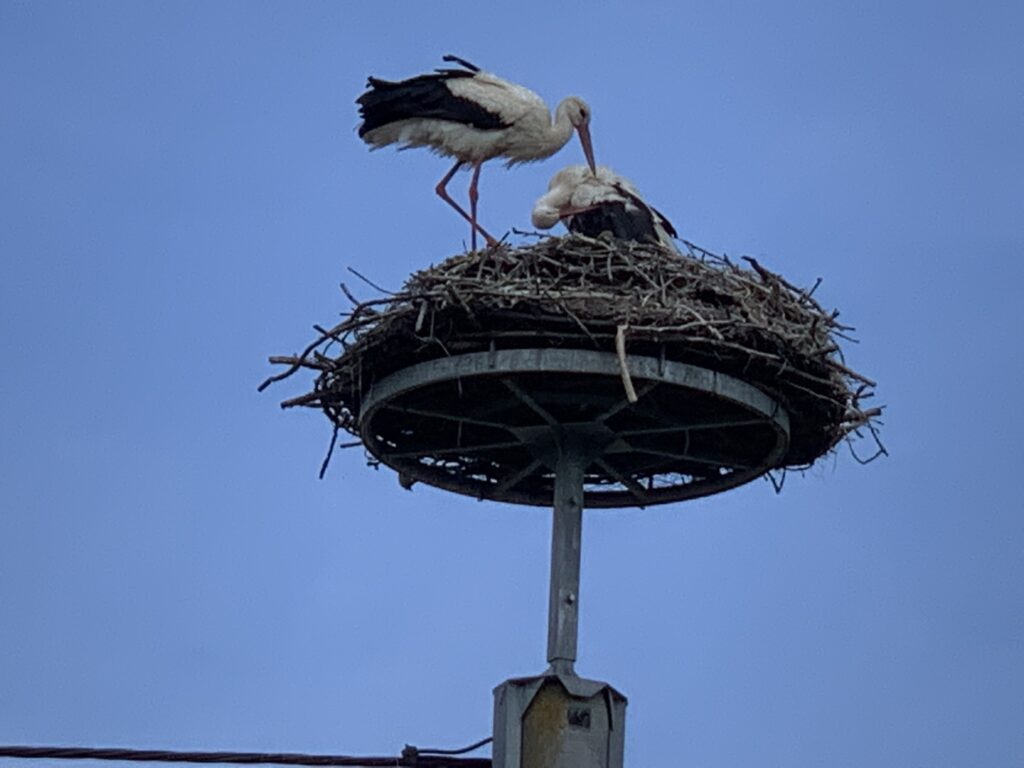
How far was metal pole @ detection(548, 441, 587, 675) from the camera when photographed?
1270 cm

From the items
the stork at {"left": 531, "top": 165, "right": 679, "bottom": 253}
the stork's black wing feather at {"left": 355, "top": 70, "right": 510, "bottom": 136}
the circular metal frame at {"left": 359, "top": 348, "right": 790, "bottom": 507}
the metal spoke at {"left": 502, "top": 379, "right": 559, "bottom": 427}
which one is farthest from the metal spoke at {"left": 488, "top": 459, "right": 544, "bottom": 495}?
the stork's black wing feather at {"left": 355, "top": 70, "right": 510, "bottom": 136}

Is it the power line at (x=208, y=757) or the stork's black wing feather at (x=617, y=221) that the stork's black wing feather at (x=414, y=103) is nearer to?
the stork's black wing feather at (x=617, y=221)

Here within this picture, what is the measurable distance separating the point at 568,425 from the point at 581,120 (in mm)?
3388

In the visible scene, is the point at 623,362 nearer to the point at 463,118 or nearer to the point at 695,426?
the point at 695,426

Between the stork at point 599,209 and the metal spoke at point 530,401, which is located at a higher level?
the stork at point 599,209

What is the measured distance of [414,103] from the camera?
586 inches

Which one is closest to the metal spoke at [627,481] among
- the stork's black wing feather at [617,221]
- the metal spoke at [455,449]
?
the metal spoke at [455,449]

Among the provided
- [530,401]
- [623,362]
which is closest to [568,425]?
[530,401]

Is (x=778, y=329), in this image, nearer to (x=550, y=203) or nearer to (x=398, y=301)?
(x=398, y=301)

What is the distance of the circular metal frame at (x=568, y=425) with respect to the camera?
1220 centimetres

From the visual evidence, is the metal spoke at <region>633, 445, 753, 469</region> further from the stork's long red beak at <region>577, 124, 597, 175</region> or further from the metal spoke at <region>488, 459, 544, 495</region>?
the stork's long red beak at <region>577, 124, 597, 175</region>

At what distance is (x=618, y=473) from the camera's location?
45.0 ft

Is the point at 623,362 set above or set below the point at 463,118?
below

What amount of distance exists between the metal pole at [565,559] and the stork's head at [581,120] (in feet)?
9.99
